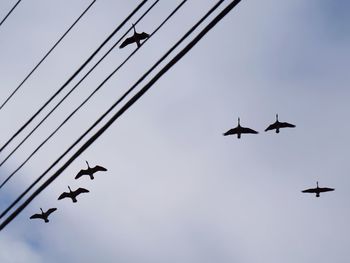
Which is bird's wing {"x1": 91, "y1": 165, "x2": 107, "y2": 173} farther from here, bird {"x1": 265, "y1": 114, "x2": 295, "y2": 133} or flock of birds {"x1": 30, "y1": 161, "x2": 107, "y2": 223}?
bird {"x1": 265, "y1": 114, "x2": 295, "y2": 133}

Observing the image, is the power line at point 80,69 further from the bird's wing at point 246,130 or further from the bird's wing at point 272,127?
the bird's wing at point 272,127

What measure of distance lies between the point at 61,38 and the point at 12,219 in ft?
6.44

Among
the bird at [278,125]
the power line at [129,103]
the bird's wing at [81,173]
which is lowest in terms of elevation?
the power line at [129,103]

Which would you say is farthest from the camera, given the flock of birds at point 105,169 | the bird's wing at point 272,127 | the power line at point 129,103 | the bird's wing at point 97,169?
the bird's wing at point 272,127

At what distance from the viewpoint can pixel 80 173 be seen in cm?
3072

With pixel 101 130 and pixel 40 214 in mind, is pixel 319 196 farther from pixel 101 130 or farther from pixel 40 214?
pixel 101 130

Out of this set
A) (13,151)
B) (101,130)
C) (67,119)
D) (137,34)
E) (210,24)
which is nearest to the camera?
(210,24)

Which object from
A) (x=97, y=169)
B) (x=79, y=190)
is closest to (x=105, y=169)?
(x=97, y=169)

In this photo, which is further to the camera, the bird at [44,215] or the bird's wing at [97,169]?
the bird at [44,215]

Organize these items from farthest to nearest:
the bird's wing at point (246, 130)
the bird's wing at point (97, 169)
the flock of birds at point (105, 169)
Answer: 1. the bird's wing at point (246, 130)
2. the bird's wing at point (97, 169)
3. the flock of birds at point (105, 169)

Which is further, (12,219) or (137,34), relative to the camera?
(137,34)

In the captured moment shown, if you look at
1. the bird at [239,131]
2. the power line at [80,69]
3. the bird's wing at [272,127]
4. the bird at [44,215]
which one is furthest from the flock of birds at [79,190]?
the power line at [80,69]

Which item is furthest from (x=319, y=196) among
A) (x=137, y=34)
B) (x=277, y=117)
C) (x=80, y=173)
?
(x=137, y=34)

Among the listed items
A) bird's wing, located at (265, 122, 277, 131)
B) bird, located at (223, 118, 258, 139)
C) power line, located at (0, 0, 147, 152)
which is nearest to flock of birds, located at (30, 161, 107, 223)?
bird, located at (223, 118, 258, 139)
